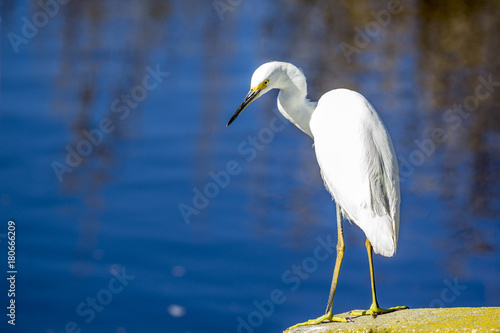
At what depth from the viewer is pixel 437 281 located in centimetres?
573

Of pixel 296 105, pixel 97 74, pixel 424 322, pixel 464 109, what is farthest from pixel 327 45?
pixel 424 322

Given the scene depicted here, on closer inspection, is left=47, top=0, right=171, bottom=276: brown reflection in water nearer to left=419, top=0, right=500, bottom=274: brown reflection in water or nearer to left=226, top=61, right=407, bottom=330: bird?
left=226, top=61, right=407, bottom=330: bird

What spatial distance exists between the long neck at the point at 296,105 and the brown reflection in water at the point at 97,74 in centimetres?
214

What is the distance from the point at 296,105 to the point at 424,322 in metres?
1.47

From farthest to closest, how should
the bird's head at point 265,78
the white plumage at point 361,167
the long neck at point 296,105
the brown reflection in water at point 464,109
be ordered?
the brown reflection in water at point 464,109 → the long neck at point 296,105 → the bird's head at point 265,78 → the white plumage at point 361,167

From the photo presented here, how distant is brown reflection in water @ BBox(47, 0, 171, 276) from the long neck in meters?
2.14

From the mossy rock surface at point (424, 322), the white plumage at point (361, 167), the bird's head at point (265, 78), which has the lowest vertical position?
the mossy rock surface at point (424, 322)

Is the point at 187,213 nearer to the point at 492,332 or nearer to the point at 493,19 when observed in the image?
the point at 492,332

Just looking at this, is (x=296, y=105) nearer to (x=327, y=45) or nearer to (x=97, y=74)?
(x=97, y=74)

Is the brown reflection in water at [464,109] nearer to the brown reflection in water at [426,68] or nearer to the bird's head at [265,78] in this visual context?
the brown reflection in water at [426,68]

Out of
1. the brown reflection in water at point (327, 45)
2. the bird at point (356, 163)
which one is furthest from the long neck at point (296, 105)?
the brown reflection in water at point (327, 45)

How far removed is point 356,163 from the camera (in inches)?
157

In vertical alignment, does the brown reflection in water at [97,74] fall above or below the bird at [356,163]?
above

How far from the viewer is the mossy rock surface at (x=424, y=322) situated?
11.3 feet
